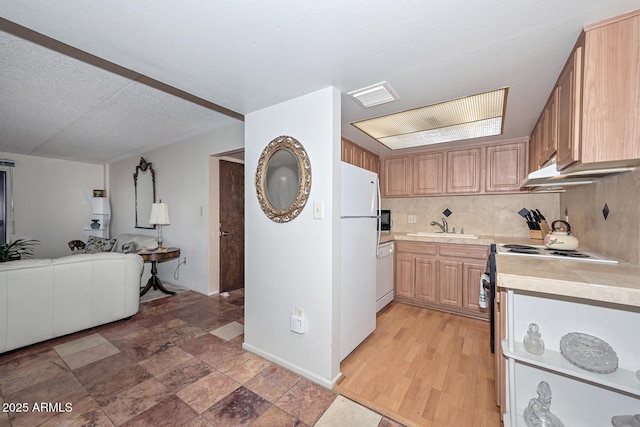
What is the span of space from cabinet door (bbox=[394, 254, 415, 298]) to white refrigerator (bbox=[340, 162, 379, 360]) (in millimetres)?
963

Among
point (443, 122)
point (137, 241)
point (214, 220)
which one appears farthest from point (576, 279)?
point (137, 241)

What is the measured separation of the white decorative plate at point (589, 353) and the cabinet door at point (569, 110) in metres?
0.84

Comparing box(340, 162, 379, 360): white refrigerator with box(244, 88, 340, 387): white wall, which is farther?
box(340, 162, 379, 360): white refrigerator

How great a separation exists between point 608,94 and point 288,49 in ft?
5.08

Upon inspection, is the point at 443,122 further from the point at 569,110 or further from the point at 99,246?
the point at 99,246

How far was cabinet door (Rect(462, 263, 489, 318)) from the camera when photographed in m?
2.88

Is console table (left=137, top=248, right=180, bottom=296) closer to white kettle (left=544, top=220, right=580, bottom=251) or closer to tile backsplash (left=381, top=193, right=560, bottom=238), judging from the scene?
tile backsplash (left=381, top=193, right=560, bottom=238)

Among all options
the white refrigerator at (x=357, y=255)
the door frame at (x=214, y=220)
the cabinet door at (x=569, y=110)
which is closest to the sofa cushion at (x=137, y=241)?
the door frame at (x=214, y=220)

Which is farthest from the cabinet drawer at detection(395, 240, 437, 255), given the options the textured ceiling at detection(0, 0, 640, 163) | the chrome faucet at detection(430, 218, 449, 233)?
the textured ceiling at detection(0, 0, 640, 163)

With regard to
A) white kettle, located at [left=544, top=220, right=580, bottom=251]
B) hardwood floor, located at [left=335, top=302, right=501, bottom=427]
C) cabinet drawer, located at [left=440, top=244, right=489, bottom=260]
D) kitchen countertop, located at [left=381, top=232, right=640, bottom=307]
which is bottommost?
hardwood floor, located at [left=335, top=302, right=501, bottom=427]

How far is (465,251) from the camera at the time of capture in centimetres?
296

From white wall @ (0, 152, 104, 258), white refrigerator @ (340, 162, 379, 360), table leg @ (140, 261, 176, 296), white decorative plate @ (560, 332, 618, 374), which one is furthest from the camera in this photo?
white wall @ (0, 152, 104, 258)

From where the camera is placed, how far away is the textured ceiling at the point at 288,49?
3.66 feet

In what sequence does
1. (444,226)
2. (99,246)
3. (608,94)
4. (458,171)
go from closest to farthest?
(608,94) → (458,171) → (444,226) → (99,246)
